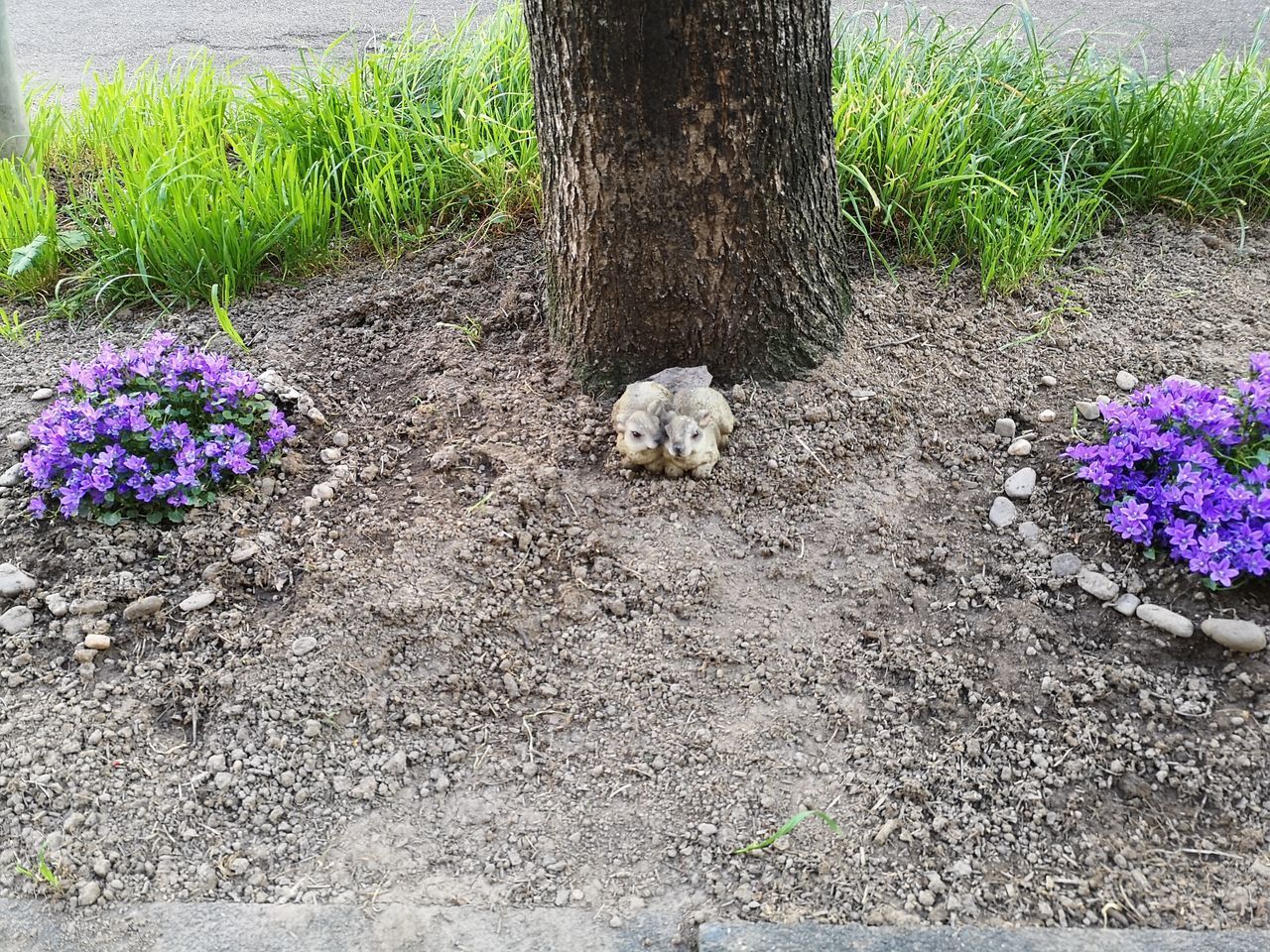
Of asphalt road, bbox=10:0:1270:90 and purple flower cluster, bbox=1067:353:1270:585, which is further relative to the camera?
asphalt road, bbox=10:0:1270:90

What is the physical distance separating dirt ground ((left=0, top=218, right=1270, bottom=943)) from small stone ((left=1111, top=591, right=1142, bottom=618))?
39mm

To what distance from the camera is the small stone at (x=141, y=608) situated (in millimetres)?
2359

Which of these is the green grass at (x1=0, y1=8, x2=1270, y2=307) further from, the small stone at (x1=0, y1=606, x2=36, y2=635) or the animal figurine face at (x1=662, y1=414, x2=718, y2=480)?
the small stone at (x1=0, y1=606, x2=36, y2=635)

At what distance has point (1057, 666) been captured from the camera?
7.24ft

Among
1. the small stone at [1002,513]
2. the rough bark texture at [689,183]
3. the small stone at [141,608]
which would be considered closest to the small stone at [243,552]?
the small stone at [141,608]

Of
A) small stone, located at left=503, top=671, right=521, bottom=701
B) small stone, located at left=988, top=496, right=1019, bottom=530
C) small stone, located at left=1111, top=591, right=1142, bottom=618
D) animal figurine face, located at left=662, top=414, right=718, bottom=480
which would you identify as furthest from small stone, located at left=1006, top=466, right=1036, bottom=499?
small stone, located at left=503, top=671, right=521, bottom=701

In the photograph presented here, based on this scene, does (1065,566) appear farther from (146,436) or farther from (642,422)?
(146,436)

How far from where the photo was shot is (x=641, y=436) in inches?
99.7

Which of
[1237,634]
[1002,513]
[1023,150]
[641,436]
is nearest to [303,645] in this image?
[641,436]

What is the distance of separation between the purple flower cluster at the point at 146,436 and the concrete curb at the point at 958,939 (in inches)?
66.7

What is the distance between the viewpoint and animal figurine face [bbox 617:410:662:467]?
2.53 m

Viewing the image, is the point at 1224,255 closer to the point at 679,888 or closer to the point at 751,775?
the point at 751,775

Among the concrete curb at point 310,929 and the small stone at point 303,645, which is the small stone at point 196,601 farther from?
the concrete curb at point 310,929

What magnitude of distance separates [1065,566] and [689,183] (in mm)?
1283
